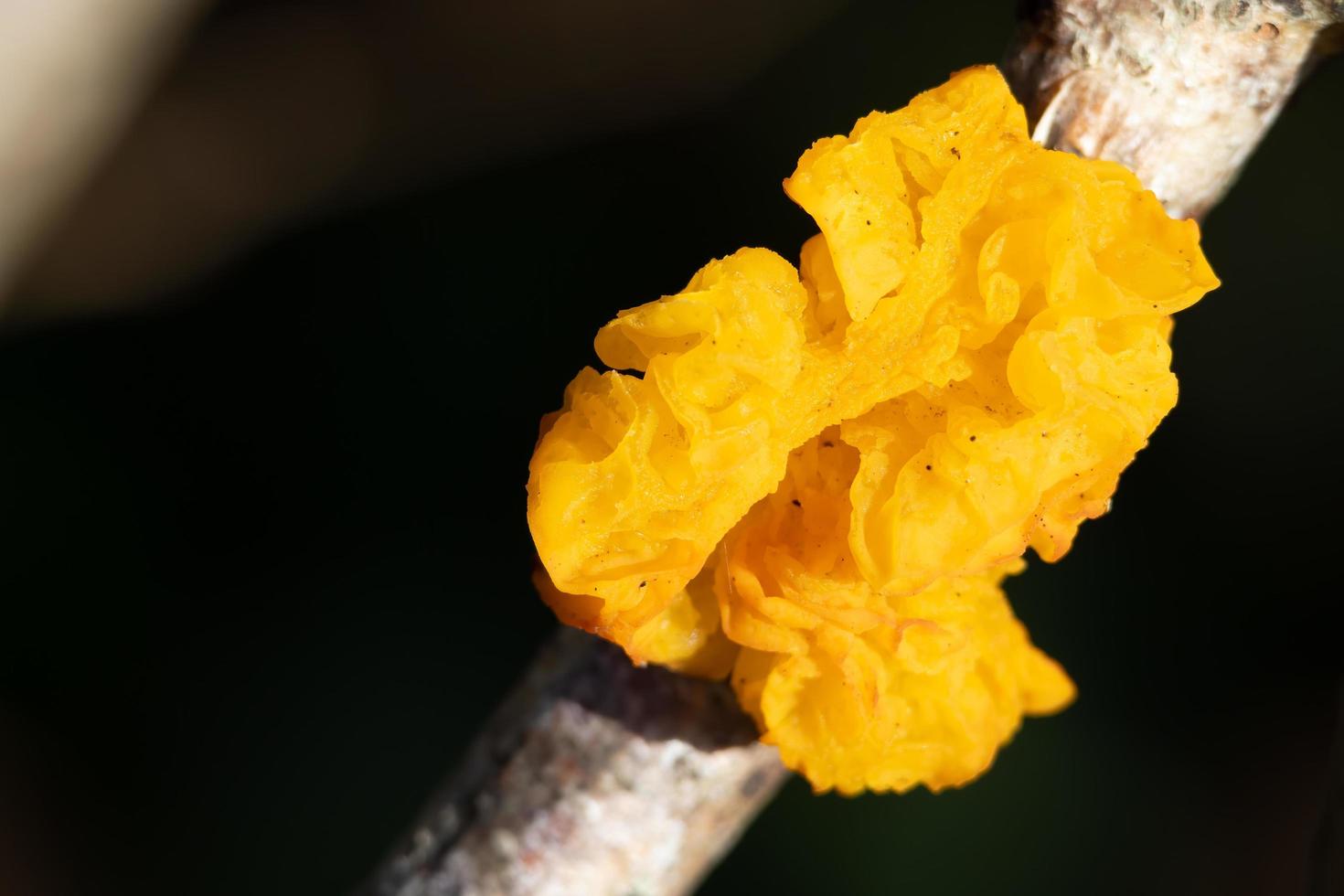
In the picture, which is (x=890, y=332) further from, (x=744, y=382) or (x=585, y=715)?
(x=585, y=715)

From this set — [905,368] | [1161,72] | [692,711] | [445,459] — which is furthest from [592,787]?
[445,459]

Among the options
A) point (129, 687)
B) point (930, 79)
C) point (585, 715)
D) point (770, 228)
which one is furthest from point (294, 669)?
point (930, 79)

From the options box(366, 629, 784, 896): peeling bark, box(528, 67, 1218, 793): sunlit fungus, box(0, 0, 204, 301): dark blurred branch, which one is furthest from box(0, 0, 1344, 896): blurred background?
box(528, 67, 1218, 793): sunlit fungus

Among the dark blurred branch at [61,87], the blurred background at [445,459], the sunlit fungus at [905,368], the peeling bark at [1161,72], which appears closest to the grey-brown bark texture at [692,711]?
the peeling bark at [1161,72]

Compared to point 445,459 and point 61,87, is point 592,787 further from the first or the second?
point 445,459

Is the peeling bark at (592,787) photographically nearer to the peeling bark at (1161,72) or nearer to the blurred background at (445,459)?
the peeling bark at (1161,72)
